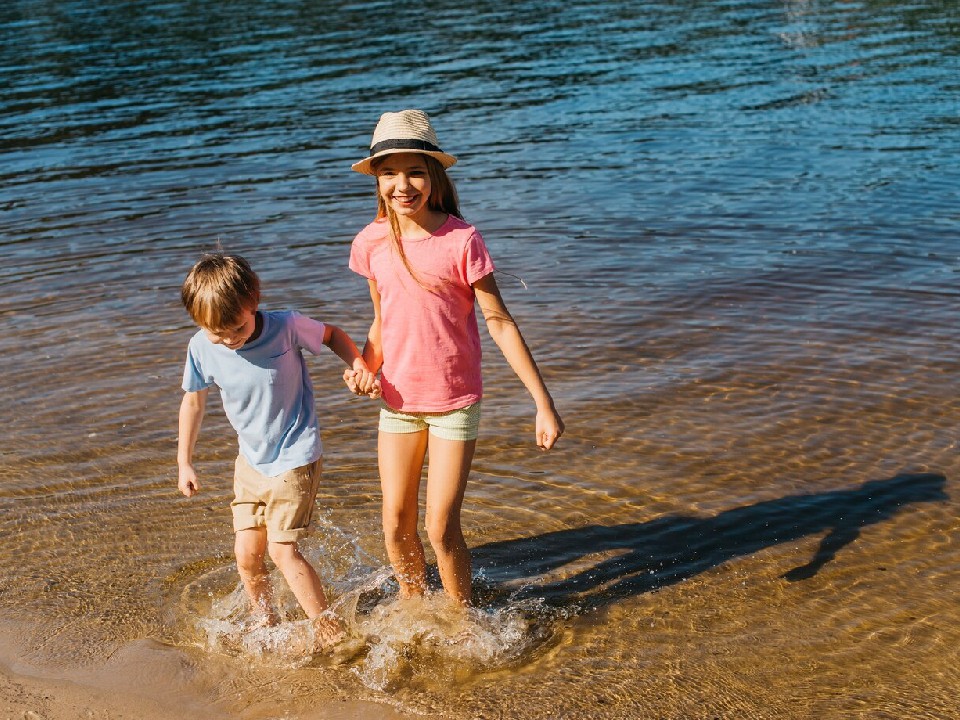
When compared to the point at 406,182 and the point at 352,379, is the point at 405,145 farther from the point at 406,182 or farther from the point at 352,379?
the point at 352,379

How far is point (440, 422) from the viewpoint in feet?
14.8

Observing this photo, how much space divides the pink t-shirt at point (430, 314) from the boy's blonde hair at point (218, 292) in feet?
1.87

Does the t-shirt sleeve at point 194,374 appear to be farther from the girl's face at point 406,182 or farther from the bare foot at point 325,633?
the bare foot at point 325,633

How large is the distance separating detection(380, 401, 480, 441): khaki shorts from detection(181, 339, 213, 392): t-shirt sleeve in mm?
752

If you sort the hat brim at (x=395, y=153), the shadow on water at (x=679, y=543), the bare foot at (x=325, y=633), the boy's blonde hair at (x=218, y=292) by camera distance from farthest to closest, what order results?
the shadow on water at (x=679, y=543), the bare foot at (x=325, y=633), the hat brim at (x=395, y=153), the boy's blonde hair at (x=218, y=292)

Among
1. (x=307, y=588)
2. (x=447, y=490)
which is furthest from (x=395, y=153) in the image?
(x=307, y=588)

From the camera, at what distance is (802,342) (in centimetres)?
834

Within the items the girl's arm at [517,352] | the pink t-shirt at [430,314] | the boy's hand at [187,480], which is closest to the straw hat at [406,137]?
the pink t-shirt at [430,314]

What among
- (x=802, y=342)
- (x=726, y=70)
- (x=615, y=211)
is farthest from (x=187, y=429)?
(x=726, y=70)

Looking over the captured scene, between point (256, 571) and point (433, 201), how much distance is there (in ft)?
5.79

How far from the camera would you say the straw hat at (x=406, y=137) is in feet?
13.9

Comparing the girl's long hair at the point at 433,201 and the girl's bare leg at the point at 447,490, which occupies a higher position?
the girl's long hair at the point at 433,201

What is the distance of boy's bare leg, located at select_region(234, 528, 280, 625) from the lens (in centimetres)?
464

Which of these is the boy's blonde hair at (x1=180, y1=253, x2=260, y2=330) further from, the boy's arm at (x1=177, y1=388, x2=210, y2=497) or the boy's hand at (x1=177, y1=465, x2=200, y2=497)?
the boy's hand at (x1=177, y1=465, x2=200, y2=497)
